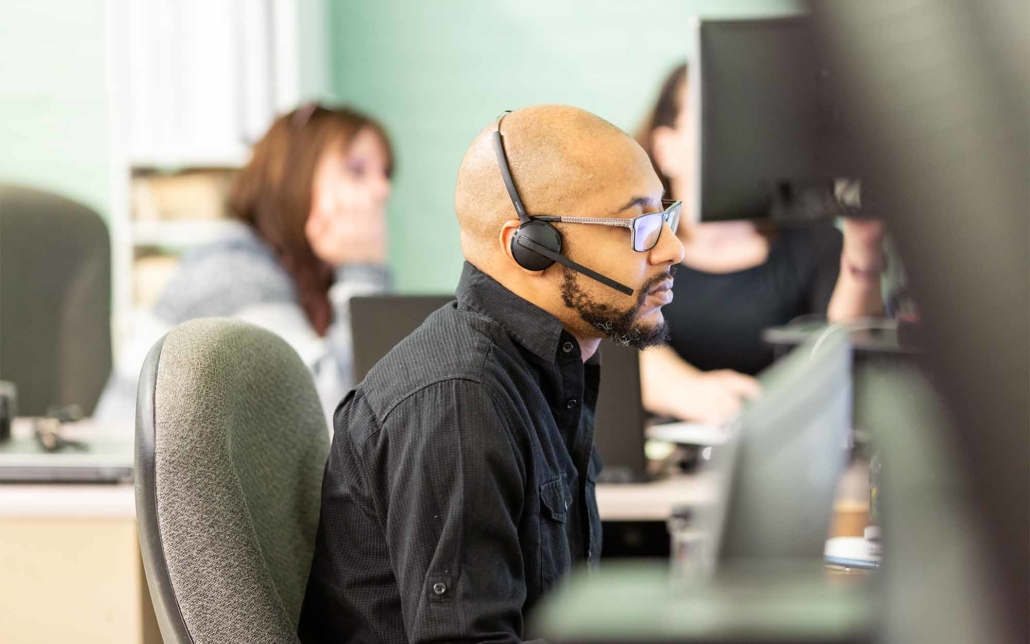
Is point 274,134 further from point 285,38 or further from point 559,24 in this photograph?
point 559,24

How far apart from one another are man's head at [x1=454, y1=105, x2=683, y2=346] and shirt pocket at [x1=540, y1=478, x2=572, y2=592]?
0.19 metres

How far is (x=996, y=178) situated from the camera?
24 cm

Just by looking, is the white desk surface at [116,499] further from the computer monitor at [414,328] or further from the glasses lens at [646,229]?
the glasses lens at [646,229]

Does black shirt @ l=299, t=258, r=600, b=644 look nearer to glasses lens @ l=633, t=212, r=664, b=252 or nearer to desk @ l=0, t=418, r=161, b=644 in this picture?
glasses lens @ l=633, t=212, r=664, b=252

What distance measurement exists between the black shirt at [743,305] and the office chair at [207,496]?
1509mm

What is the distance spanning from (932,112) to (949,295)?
0.13 ft

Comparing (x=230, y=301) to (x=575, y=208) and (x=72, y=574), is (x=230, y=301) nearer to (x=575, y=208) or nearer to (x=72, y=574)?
(x=72, y=574)

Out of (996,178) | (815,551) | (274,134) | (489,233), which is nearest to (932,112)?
(996,178)

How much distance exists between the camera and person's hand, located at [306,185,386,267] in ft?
8.52

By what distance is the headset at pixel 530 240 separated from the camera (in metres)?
1.09

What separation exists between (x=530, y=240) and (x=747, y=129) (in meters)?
0.71

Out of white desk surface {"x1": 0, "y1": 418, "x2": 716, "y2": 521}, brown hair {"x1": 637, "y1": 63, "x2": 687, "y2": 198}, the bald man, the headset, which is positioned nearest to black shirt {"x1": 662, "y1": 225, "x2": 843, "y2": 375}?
brown hair {"x1": 637, "y1": 63, "x2": 687, "y2": 198}

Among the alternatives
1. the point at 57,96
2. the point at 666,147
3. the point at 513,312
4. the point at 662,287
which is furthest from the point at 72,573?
the point at 57,96

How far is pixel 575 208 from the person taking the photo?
1104 mm
